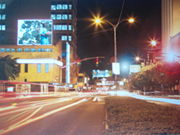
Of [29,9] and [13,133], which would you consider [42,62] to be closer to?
[29,9]

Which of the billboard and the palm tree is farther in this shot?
the billboard

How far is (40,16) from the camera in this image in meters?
96.1

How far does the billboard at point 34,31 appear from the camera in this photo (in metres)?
70.8

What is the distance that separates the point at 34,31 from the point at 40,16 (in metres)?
27.2

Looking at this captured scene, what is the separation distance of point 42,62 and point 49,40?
639 centimetres

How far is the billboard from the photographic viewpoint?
70.8m

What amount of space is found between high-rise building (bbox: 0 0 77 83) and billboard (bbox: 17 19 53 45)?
17403mm

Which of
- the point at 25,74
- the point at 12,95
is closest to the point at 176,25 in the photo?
the point at 12,95

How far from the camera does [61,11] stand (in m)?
109

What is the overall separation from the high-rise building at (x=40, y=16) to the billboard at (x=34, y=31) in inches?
685

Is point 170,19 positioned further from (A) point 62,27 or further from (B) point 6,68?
(A) point 62,27

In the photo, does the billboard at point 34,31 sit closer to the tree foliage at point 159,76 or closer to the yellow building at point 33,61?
the yellow building at point 33,61

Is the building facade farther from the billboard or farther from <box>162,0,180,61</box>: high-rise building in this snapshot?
the billboard

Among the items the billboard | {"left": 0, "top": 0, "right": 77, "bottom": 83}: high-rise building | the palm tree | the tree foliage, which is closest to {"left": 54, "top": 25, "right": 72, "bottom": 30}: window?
{"left": 0, "top": 0, "right": 77, "bottom": 83}: high-rise building
